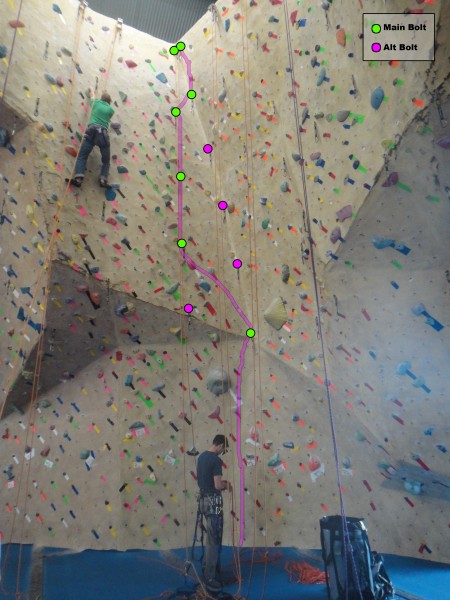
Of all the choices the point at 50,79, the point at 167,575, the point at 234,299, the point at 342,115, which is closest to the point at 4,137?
the point at 50,79

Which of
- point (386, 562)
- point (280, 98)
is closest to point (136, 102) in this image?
point (280, 98)

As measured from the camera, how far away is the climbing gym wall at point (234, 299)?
2971mm

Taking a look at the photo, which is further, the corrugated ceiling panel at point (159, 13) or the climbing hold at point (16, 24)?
the corrugated ceiling panel at point (159, 13)

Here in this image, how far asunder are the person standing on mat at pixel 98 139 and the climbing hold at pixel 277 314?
59.9 inches

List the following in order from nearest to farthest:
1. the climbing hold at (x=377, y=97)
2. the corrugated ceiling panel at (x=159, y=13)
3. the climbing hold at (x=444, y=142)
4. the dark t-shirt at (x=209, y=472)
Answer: the climbing hold at (x=444, y=142) < the climbing hold at (x=377, y=97) < the dark t-shirt at (x=209, y=472) < the corrugated ceiling panel at (x=159, y=13)

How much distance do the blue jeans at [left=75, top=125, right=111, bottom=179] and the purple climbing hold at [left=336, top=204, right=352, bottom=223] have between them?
176cm

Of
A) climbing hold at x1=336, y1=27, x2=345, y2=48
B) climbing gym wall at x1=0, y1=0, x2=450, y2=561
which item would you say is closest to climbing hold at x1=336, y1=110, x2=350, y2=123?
climbing gym wall at x1=0, y1=0, x2=450, y2=561

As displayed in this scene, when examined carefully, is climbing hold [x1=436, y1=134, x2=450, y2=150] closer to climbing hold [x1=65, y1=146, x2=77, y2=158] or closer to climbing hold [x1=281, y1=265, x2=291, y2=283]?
climbing hold [x1=281, y1=265, x2=291, y2=283]

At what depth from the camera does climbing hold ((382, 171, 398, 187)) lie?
9.01 ft

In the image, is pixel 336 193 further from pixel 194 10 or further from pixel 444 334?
Answer: pixel 194 10

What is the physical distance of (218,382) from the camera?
3684mm

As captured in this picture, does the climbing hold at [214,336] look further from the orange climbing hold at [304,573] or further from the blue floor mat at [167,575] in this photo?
A: the orange climbing hold at [304,573]

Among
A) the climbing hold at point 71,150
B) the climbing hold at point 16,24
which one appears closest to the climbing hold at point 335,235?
the climbing hold at point 71,150

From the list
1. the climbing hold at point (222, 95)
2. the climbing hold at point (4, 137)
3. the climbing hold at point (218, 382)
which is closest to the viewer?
the climbing hold at point (4, 137)
